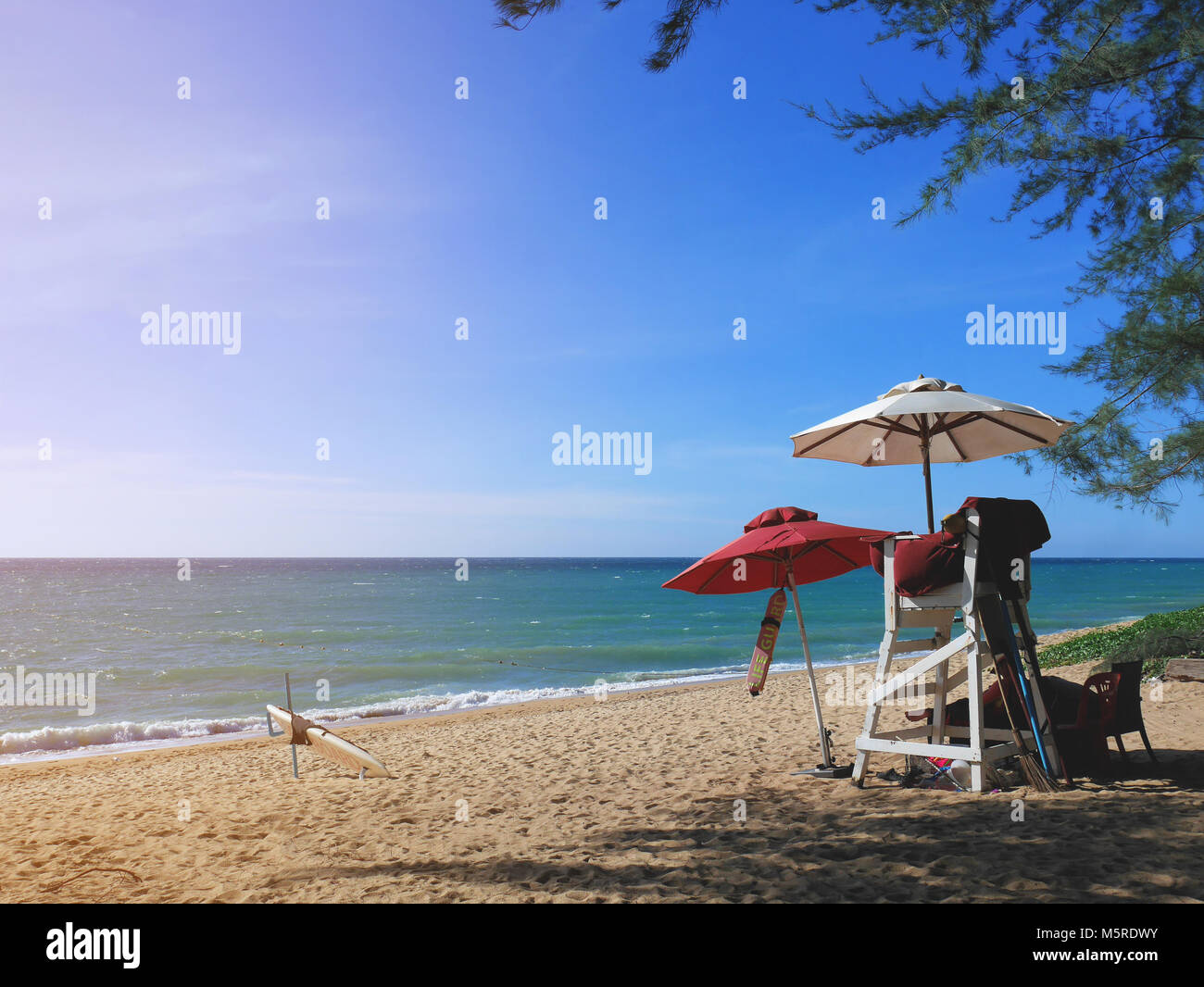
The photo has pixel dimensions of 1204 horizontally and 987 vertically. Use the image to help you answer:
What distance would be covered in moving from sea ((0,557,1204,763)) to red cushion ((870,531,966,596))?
9593 mm

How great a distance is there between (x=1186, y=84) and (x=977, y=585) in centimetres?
526

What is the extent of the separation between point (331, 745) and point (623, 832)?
3209 mm

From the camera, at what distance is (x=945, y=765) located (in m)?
5.51

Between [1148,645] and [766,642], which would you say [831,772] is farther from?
[1148,645]

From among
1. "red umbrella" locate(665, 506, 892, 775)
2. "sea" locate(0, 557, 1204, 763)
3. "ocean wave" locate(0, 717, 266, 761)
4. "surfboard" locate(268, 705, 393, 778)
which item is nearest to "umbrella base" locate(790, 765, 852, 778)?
"red umbrella" locate(665, 506, 892, 775)

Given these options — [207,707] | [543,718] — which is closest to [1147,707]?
[543,718]

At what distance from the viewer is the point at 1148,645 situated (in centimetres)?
1042

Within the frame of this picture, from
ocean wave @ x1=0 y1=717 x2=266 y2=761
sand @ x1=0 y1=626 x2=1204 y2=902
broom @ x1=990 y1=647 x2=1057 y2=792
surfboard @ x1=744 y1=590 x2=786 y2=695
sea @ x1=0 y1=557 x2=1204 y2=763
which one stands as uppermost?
surfboard @ x1=744 y1=590 x2=786 y2=695

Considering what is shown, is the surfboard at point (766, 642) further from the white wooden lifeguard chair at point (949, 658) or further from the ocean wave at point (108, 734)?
the ocean wave at point (108, 734)

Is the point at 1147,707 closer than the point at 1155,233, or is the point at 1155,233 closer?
the point at 1155,233

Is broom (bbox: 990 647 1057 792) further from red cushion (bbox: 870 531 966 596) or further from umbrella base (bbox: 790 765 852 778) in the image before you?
umbrella base (bbox: 790 765 852 778)

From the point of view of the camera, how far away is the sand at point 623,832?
12.5 feet

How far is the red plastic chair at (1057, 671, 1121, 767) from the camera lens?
17.3 feet
